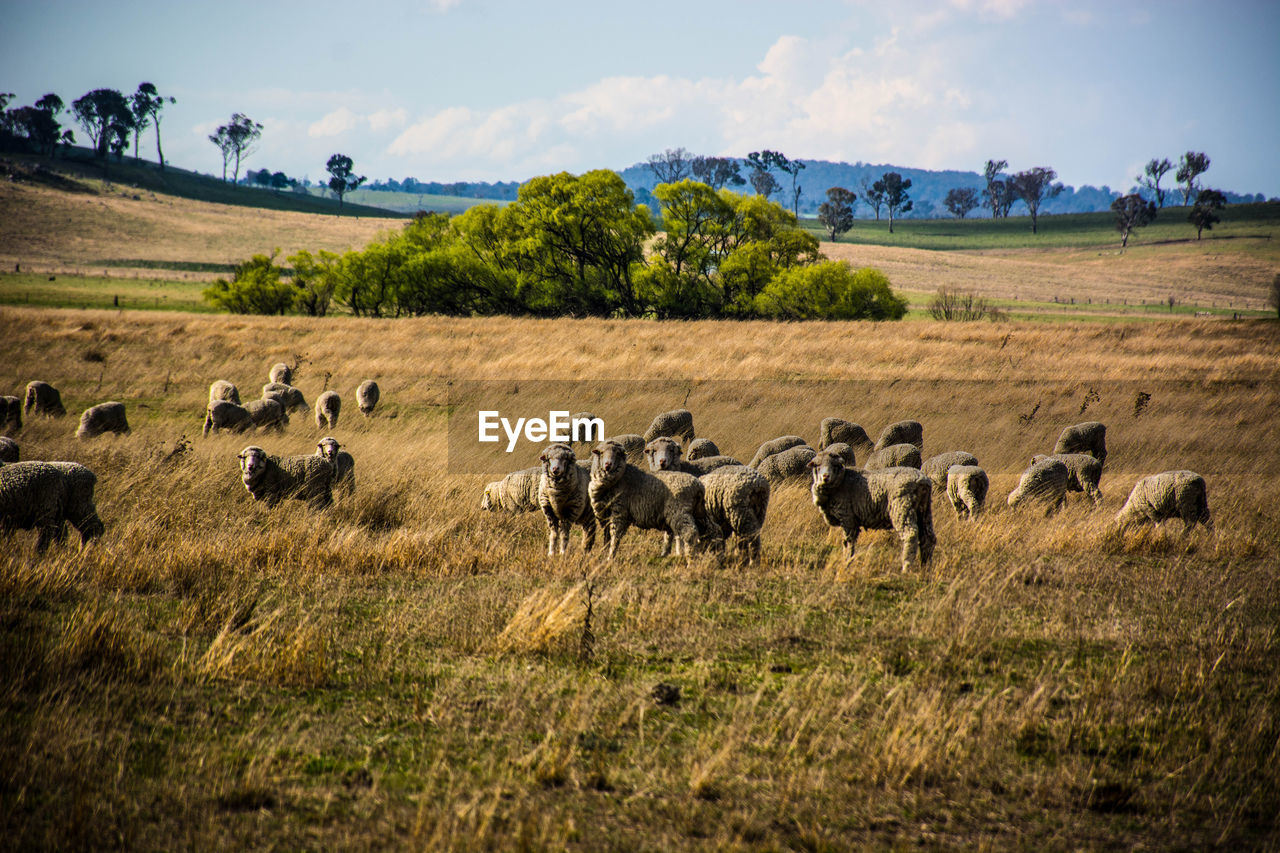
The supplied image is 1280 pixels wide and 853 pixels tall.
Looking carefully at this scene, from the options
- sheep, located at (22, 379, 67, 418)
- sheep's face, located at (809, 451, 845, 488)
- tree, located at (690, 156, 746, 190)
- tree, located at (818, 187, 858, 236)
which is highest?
tree, located at (690, 156, 746, 190)

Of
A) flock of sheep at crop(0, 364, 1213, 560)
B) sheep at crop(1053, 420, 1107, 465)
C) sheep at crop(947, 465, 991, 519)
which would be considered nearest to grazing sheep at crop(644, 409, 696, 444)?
flock of sheep at crop(0, 364, 1213, 560)

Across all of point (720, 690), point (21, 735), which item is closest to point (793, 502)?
point (720, 690)

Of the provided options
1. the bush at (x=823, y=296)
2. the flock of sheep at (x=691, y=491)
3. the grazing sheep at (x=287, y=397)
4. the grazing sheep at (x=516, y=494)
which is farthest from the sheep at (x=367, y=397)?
the bush at (x=823, y=296)

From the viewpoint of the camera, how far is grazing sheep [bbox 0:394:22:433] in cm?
1770

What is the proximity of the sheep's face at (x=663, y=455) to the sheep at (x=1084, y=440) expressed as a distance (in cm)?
887

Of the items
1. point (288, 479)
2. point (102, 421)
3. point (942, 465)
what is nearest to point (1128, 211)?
point (942, 465)

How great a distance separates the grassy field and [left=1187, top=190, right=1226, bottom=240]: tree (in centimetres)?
13805

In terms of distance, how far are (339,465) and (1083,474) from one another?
11.6m

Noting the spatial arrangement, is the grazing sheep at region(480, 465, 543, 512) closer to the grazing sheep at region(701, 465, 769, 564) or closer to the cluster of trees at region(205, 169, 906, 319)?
the grazing sheep at region(701, 465, 769, 564)

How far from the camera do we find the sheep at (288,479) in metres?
11.0

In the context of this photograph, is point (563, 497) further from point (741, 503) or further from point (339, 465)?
point (339, 465)

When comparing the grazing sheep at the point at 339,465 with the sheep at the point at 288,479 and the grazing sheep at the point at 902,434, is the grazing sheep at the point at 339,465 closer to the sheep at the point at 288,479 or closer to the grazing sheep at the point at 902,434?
the sheep at the point at 288,479

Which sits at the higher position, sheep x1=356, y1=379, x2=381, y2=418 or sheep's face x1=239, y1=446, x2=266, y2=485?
sheep's face x1=239, y1=446, x2=266, y2=485

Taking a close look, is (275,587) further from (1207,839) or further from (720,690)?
(1207,839)
